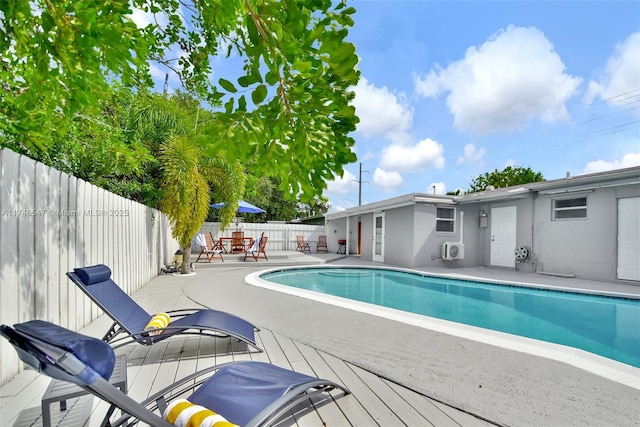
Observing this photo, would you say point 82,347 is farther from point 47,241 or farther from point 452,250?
point 452,250

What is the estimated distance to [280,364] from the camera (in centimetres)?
298

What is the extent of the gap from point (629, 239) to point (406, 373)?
873 centimetres

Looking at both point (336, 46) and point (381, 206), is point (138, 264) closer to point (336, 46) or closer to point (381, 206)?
point (336, 46)

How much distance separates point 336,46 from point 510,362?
3.37 metres

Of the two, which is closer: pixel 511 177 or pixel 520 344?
pixel 520 344

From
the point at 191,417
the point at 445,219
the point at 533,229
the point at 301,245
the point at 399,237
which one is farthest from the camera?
the point at 301,245

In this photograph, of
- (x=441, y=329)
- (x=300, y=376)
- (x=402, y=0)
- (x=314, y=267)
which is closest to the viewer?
(x=300, y=376)

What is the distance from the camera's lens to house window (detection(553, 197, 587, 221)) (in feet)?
29.5

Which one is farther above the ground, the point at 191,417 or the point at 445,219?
the point at 445,219

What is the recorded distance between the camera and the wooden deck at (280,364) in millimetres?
2107

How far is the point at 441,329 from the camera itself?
13.3 feet

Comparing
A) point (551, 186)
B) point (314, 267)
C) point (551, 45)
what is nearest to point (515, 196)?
point (551, 186)

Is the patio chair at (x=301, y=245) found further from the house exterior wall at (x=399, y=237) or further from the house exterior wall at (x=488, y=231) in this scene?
the house exterior wall at (x=488, y=231)

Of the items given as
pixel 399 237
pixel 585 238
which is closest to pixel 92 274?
pixel 399 237
